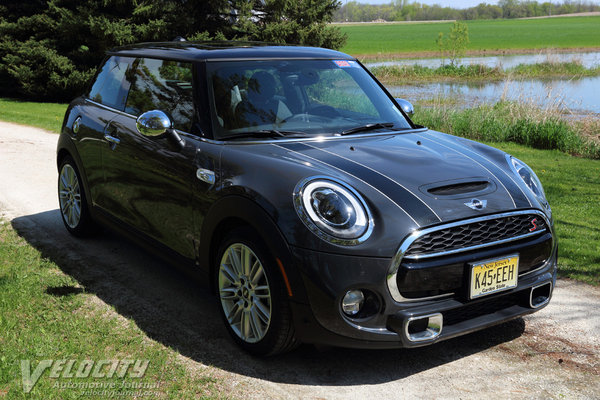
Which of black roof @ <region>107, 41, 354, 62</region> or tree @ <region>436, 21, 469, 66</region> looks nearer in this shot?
black roof @ <region>107, 41, 354, 62</region>

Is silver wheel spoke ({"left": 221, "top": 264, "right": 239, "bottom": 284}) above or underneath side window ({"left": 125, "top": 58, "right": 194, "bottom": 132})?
underneath

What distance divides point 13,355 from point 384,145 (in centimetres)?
248

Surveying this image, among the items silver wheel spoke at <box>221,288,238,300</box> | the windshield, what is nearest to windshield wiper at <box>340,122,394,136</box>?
the windshield

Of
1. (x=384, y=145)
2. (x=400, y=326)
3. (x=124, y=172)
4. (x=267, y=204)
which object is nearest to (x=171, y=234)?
(x=124, y=172)

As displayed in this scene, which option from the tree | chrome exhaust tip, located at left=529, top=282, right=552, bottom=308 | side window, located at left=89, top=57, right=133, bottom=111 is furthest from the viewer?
the tree

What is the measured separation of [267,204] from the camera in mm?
3350

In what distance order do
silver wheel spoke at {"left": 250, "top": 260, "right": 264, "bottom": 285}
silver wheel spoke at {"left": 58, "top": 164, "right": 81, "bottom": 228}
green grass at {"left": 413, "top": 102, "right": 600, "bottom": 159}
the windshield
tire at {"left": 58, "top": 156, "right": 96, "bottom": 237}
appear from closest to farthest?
1. silver wheel spoke at {"left": 250, "top": 260, "right": 264, "bottom": 285}
2. the windshield
3. tire at {"left": 58, "top": 156, "right": 96, "bottom": 237}
4. silver wheel spoke at {"left": 58, "top": 164, "right": 81, "bottom": 228}
5. green grass at {"left": 413, "top": 102, "right": 600, "bottom": 159}

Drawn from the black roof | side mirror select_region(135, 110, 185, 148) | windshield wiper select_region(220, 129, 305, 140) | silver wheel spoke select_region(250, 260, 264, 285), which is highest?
the black roof

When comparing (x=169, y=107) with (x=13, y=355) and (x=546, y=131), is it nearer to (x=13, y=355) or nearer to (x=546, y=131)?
(x=13, y=355)

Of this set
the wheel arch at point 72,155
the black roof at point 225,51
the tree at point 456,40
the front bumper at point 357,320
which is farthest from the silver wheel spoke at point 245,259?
the tree at point 456,40

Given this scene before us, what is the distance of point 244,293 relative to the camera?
3.64m

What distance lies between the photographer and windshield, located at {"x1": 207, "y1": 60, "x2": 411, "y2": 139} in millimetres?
4086

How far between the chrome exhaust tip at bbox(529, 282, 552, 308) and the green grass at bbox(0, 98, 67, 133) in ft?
39.2
